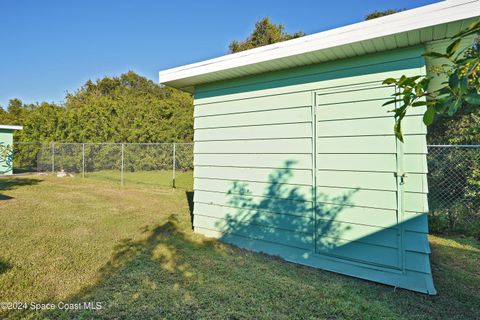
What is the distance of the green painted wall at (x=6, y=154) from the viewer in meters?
11.1

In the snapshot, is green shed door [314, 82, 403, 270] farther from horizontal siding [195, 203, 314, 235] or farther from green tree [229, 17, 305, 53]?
green tree [229, 17, 305, 53]

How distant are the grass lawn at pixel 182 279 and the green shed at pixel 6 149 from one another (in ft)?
29.4

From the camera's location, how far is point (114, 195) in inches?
287

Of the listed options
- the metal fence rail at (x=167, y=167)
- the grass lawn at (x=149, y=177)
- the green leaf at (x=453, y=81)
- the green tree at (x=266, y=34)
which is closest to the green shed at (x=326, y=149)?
the green leaf at (x=453, y=81)

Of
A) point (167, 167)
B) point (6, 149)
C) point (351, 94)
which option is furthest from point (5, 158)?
point (351, 94)

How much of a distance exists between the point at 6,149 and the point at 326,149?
13.5m

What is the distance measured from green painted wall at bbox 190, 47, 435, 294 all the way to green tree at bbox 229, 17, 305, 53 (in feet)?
38.4

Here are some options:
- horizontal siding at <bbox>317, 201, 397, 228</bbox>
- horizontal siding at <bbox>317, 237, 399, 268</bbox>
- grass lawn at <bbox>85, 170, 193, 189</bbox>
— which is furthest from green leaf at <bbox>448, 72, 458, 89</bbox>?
grass lawn at <bbox>85, 170, 193, 189</bbox>

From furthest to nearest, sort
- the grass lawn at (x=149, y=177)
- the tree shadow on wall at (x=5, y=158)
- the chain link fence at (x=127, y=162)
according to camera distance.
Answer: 1. the tree shadow on wall at (x=5, y=158)
2. the chain link fence at (x=127, y=162)
3. the grass lawn at (x=149, y=177)

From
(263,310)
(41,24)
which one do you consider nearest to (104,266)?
(263,310)

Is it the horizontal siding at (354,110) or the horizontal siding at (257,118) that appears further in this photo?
the horizontal siding at (257,118)

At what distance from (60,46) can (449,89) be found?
13.4 metres

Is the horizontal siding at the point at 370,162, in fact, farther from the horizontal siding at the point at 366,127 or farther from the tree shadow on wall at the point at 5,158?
the tree shadow on wall at the point at 5,158

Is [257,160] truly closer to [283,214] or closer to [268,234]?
[283,214]
